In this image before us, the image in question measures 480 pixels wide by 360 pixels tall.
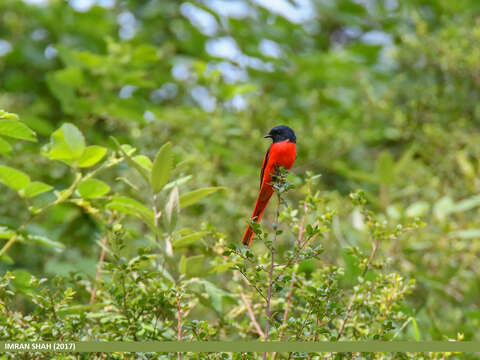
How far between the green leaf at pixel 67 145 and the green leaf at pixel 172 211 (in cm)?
33

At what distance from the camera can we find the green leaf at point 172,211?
1510 millimetres

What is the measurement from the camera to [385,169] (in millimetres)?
3363

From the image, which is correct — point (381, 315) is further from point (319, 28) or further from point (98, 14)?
point (319, 28)

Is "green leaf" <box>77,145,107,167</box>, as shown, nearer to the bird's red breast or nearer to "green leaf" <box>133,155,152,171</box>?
"green leaf" <box>133,155,152,171</box>

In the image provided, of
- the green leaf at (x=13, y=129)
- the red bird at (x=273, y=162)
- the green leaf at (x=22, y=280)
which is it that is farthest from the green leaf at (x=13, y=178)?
the red bird at (x=273, y=162)

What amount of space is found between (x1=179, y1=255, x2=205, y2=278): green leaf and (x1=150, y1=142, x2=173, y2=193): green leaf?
0.78ft

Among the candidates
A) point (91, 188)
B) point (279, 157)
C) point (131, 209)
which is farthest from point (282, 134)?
point (91, 188)

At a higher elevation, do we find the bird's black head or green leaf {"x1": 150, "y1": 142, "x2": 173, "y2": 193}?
the bird's black head

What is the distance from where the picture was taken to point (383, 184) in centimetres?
353

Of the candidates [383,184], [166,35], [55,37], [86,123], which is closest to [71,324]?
[86,123]

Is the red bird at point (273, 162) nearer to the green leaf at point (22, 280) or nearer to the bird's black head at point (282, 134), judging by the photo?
the bird's black head at point (282, 134)

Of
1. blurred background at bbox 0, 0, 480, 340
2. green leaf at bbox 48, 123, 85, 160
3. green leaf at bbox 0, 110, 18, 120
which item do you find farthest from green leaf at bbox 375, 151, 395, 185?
green leaf at bbox 0, 110, 18, 120

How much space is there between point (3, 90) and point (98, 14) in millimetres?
999

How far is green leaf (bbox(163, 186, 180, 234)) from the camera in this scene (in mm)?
1510
